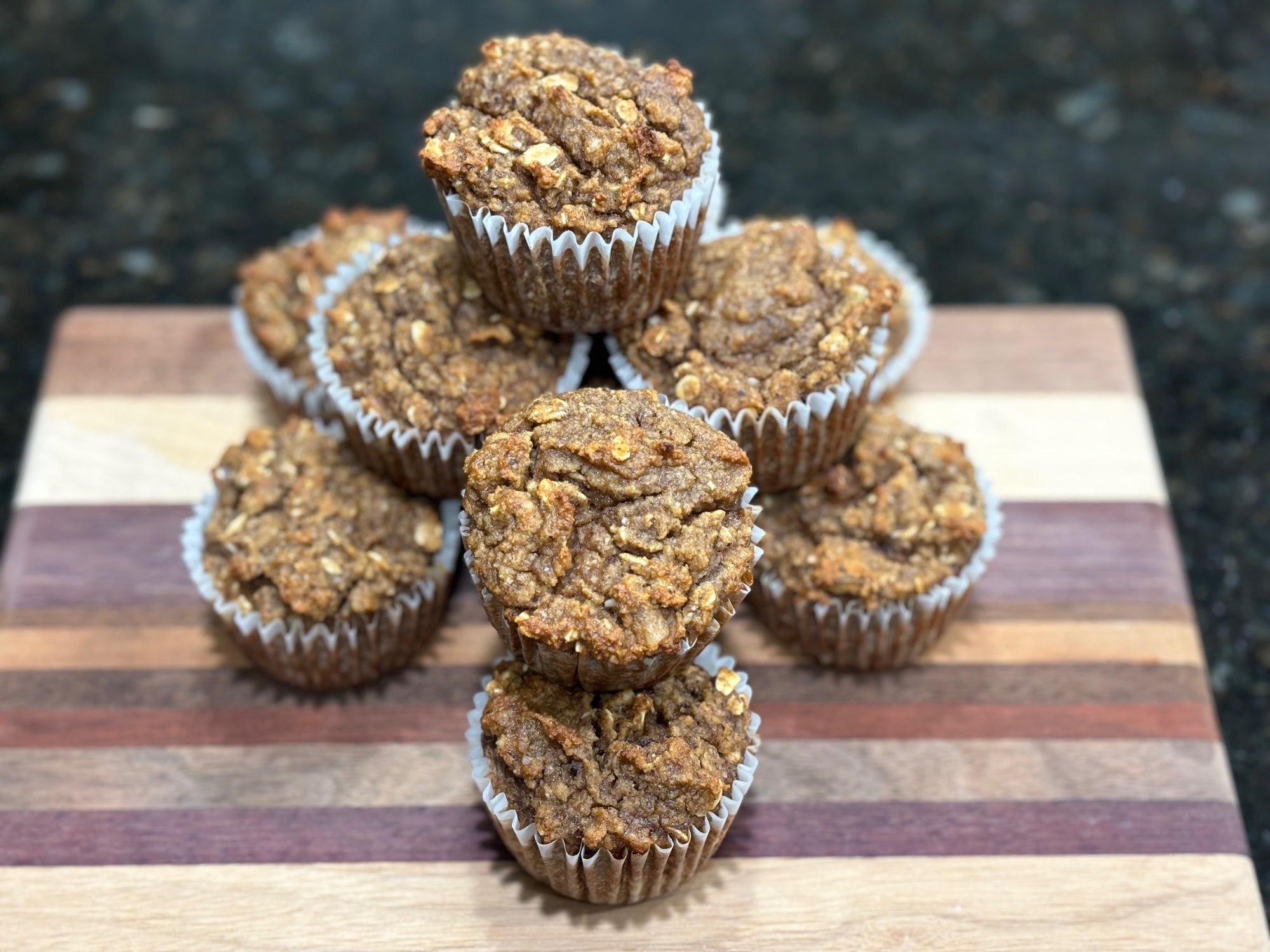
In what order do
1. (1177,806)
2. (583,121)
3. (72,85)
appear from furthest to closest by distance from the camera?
(72,85) < (1177,806) < (583,121)

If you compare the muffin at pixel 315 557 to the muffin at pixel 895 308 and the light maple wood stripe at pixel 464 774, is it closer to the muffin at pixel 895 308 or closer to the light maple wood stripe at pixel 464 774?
the light maple wood stripe at pixel 464 774

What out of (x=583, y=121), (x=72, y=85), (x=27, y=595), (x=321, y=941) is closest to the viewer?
(x=583, y=121)

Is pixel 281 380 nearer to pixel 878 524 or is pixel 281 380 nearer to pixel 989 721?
pixel 878 524

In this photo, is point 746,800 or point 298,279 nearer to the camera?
point 746,800

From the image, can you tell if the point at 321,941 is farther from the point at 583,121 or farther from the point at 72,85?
the point at 72,85

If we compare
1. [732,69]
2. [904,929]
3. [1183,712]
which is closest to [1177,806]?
[1183,712]

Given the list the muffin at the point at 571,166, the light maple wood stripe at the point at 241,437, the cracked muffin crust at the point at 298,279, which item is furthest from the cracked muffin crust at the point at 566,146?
the light maple wood stripe at the point at 241,437

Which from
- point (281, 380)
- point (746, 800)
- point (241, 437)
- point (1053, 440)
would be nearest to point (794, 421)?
point (746, 800)
